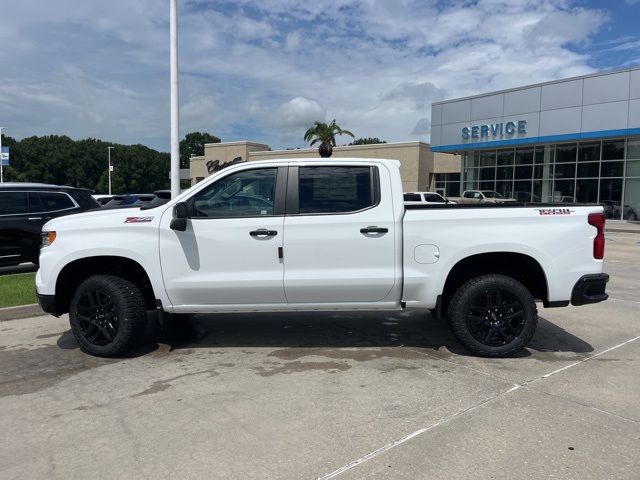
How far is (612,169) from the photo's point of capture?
30.1m

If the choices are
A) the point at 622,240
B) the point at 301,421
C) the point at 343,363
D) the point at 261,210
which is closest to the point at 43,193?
the point at 261,210

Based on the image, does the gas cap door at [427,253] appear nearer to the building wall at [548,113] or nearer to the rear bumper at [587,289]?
the rear bumper at [587,289]

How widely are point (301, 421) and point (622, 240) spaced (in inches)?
782

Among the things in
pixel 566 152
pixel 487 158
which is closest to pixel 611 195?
pixel 566 152

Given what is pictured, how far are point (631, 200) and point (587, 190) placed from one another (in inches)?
94.2

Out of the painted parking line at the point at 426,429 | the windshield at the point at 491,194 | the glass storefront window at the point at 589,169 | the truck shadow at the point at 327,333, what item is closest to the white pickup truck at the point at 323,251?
the painted parking line at the point at 426,429

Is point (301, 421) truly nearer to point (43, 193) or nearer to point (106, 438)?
point (106, 438)

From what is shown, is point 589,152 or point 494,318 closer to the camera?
point 494,318

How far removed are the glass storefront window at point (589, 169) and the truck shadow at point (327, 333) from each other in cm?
2739

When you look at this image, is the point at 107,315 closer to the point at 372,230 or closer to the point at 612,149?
the point at 372,230

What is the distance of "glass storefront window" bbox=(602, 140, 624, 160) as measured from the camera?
29.7 metres

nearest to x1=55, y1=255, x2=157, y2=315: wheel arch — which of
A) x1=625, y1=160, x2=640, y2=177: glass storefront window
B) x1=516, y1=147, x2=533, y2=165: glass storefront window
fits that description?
x1=625, y1=160, x2=640, y2=177: glass storefront window

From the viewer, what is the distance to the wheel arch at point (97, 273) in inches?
213

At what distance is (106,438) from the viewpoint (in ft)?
12.1
